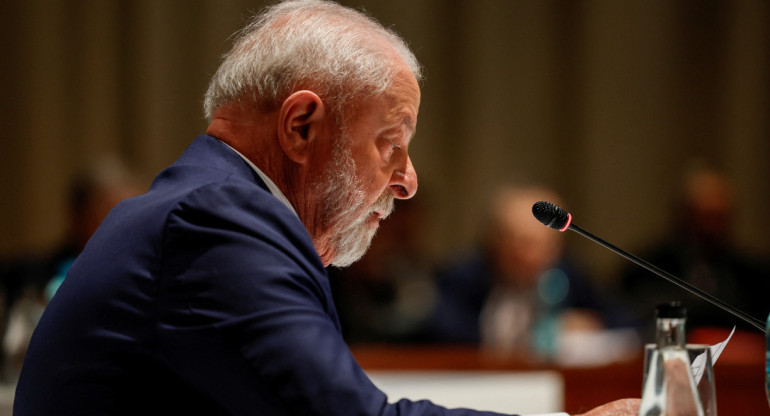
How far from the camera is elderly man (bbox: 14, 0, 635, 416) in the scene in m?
1.09

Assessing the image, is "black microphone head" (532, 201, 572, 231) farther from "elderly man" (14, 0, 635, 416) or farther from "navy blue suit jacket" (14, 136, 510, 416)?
"navy blue suit jacket" (14, 136, 510, 416)

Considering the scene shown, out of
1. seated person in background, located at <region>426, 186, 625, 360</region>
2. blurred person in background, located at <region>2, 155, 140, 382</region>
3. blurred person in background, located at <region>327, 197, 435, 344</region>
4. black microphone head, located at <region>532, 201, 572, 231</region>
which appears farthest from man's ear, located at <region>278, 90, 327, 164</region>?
seated person in background, located at <region>426, 186, 625, 360</region>

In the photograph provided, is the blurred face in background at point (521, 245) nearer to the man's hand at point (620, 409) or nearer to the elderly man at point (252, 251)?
the elderly man at point (252, 251)

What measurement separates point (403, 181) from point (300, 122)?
21 centimetres

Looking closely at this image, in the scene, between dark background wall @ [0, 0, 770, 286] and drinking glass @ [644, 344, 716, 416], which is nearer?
drinking glass @ [644, 344, 716, 416]

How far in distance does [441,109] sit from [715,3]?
1.85 metres

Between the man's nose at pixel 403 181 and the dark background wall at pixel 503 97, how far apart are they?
4.38 meters

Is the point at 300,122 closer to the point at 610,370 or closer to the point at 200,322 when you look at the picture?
the point at 200,322

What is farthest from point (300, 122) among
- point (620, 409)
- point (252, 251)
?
point (620, 409)

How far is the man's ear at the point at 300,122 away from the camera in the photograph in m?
1.37

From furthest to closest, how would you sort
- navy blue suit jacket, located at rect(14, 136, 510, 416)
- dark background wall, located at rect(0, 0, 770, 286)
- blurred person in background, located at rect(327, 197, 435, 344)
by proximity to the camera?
dark background wall, located at rect(0, 0, 770, 286), blurred person in background, located at rect(327, 197, 435, 344), navy blue suit jacket, located at rect(14, 136, 510, 416)

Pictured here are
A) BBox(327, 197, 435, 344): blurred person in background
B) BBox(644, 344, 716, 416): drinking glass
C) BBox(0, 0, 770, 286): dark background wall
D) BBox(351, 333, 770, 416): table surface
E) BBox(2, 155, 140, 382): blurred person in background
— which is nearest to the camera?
BBox(644, 344, 716, 416): drinking glass

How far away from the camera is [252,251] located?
1137 mm

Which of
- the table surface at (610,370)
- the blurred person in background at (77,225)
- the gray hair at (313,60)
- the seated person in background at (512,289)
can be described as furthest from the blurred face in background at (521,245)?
the gray hair at (313,60)
